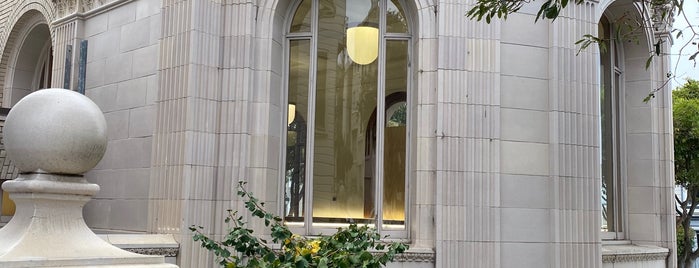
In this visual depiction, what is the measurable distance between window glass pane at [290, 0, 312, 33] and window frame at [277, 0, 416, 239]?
0.17 ft

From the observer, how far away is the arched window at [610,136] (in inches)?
510

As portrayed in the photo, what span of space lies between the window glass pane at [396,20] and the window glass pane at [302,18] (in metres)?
1.28

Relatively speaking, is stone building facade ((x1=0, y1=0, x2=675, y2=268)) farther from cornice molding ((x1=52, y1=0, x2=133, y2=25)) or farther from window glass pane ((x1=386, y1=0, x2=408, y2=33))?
cornice molding ((x1=52, y1=0, x2=133, y2=25))

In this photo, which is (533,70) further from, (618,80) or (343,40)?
(618,80)

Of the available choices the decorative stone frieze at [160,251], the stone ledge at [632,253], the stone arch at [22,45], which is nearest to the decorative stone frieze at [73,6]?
the stone arch at [22,45]

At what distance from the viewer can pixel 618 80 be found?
1374 centimetres

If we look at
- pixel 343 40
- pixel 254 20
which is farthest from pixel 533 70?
pixel 254 20

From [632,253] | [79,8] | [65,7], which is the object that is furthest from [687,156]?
[65,7]

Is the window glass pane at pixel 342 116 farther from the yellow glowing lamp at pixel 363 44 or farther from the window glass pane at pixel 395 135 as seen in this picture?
the window glass pane at pixel 395 135

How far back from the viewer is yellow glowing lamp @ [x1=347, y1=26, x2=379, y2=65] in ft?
35.0

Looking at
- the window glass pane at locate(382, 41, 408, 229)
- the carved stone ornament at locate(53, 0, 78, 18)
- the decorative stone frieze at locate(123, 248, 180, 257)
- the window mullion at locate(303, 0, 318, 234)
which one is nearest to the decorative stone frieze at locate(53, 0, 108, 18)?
the carved stone ornament at locate(53, 0, 78, 18)

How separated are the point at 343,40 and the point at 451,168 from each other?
108 inches

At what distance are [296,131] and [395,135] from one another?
1565mm

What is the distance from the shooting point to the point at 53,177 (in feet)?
14.4
